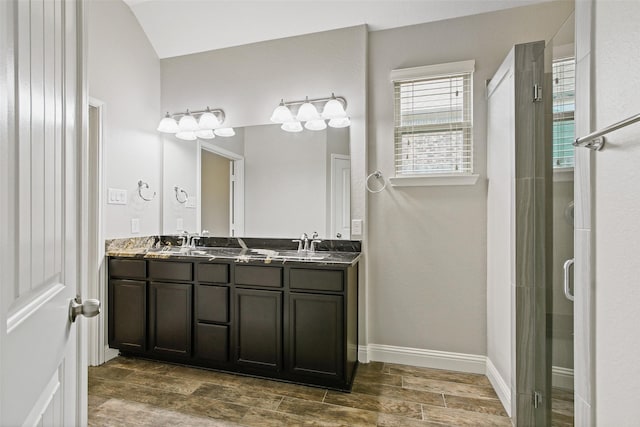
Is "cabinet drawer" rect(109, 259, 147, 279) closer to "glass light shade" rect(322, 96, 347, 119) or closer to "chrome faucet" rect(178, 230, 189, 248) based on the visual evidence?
"chrome faucet" rect(178, 230, 189, 248)

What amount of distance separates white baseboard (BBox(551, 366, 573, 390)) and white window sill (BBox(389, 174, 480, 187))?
132cm

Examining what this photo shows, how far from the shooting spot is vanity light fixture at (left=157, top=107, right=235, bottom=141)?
3.02 metres

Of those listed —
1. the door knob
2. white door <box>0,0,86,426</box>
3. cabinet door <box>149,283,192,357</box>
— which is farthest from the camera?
cabinet door <box>149,283,192,357</box>

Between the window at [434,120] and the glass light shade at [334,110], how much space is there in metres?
0.45

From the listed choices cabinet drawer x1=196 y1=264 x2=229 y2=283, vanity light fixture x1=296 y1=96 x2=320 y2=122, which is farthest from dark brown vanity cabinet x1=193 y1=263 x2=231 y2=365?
vanity light fixture x1=296 y1=96 x2=320 y2=122

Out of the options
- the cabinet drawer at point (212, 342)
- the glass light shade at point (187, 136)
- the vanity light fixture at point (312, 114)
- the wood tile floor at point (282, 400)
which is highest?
the vanity light fixture at point (312, 114)

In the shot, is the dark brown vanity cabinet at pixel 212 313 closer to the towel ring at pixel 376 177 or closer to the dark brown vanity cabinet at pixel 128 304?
the dark brown vanity cabinet at pixel 128 304

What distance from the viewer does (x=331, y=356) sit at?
2.13 metres

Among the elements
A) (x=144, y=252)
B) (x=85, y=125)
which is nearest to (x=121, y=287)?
(x=144, y=252)

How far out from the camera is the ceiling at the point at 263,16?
247 centimetres

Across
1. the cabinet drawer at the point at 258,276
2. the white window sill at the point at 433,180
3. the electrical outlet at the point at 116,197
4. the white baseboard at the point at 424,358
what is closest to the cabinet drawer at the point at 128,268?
the electrical outlet at the point at 116,197

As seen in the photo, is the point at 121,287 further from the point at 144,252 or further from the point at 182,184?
the point at 182,184

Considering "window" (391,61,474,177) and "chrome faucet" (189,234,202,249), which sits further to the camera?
"chrome faucet" (189,234,202,249)

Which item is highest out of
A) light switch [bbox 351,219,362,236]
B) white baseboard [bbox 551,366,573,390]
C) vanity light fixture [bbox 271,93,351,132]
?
vanity light fixture [bbox 271,93,351,132]
